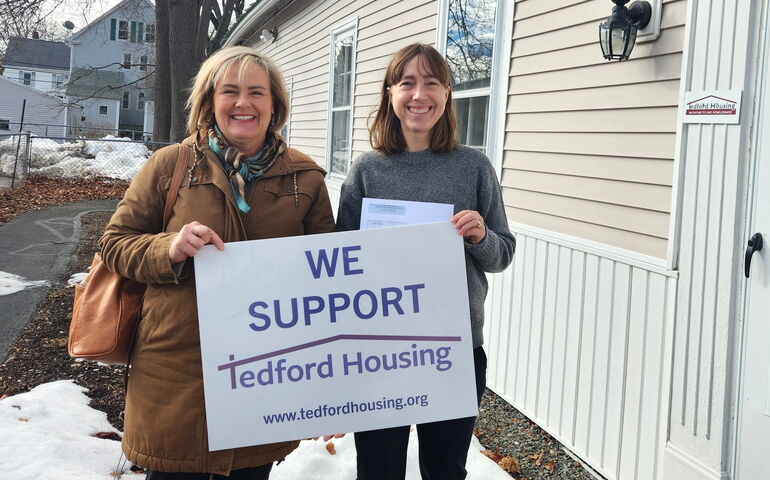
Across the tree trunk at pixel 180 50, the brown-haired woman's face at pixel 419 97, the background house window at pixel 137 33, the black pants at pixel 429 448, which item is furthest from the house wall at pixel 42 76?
the black pants at pixel 429 448

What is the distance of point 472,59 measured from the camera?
505 cm

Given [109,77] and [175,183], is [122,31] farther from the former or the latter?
[175,183]

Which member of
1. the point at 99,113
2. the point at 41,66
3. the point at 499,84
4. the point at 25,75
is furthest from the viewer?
the point at 25,75

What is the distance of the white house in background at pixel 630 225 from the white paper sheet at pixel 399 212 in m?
1.40

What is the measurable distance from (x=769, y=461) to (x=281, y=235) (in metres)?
2.13

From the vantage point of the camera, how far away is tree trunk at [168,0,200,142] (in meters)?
14.1

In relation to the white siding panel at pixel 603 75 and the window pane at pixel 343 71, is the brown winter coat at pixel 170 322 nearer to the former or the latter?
the white siding panel at pixel 603 75

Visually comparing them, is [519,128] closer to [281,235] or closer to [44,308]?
[281,235]

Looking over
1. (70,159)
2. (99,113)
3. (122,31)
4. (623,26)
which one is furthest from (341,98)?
(99,113)

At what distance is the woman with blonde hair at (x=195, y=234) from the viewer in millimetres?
1866

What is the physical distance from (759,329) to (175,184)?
2299 millimetres

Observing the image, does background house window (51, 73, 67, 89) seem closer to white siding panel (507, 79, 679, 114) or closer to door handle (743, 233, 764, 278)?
white siding panel (507, 79, 679, 114)

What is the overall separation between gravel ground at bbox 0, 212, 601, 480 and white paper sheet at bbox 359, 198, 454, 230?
6.58 feet

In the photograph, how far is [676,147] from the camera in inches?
116
